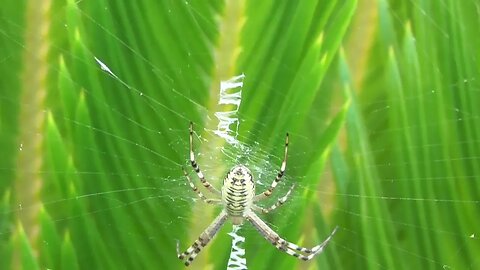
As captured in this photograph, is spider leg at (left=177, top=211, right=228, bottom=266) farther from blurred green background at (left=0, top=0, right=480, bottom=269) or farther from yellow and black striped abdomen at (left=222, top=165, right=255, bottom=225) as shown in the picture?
yellow and black striped abdomen at (left=222, top=165, right=255, bottom=225)

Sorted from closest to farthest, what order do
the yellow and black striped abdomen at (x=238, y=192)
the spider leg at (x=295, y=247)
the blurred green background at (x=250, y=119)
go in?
1. the blurred green background at (x=250, y=119)
2. the spider leg at (x=295, y=247)
3. the yellow and black striped abdomen at (x=238, y=192)

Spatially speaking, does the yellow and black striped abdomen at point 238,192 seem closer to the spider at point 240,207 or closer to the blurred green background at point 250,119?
the spider at point 240,207

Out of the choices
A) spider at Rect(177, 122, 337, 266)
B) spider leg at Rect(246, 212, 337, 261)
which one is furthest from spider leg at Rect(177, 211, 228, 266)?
spider leg at Rect(246, 212, 337, 261)

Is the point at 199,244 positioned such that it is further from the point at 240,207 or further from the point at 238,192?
the point at 240,207

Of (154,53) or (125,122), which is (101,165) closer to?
(125,122)

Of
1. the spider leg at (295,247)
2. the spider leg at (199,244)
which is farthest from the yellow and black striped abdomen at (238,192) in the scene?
the spider leg at (199,244)

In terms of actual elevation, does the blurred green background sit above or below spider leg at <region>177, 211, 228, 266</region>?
above

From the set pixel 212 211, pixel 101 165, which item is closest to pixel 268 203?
pixel 212 211

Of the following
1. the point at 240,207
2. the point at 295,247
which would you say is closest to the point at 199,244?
the point at 295,247
